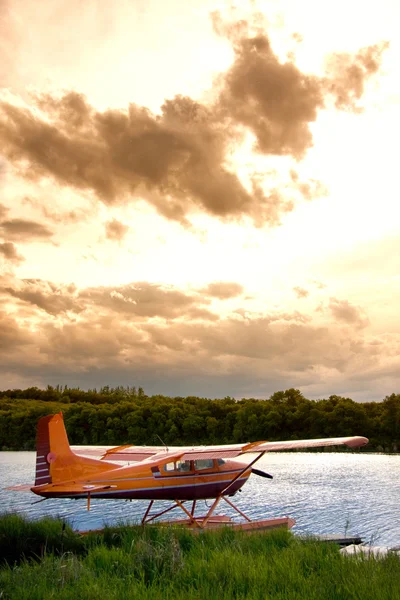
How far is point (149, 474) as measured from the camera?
14.3 metres

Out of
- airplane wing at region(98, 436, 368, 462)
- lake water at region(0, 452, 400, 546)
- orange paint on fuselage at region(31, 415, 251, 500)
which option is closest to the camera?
orange paint on fuselage at region(31, 415, 251, 500)

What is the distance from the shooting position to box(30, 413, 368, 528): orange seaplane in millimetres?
13914

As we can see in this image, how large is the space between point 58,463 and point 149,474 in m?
2.56

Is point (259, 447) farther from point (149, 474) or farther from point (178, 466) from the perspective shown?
point (149, 474)

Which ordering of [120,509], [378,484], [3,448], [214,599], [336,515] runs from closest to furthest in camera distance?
[214,599] → [336,515] → [120,509] → [378,484] → [3,448]

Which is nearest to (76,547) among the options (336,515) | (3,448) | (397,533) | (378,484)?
(397,533)

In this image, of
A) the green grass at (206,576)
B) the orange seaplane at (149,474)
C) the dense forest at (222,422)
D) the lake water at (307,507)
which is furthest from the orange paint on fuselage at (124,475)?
the dense forest at (222,422)

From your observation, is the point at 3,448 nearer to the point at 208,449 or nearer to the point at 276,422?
the point at 276,422

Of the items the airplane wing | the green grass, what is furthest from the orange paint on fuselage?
the green grass

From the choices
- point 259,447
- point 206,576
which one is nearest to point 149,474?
point 259,447

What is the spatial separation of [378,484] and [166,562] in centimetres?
3451

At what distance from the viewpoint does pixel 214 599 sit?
6.34 meters

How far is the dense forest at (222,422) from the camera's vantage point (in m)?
95.1

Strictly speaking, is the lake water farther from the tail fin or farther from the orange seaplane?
the tail fin
